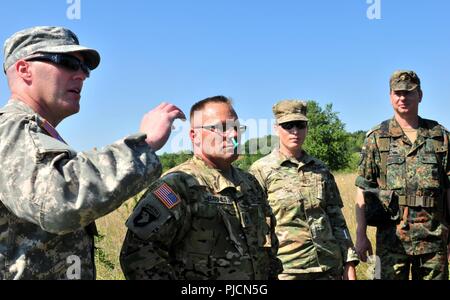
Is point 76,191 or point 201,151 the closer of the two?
point 76,191

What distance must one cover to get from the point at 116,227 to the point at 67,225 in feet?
25.0

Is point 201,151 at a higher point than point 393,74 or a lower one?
lower

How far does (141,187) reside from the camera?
1.70 metres

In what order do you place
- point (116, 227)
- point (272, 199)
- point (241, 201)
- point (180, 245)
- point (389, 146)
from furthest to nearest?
point (116, 227)
point (389, 146)
point (272, 199)
point (241, 201)
point (180, 245)

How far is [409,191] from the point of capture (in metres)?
4.69

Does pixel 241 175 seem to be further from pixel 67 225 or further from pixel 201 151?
pixel 67 225

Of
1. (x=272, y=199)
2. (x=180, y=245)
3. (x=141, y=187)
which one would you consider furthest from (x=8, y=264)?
(x=272, y=199)

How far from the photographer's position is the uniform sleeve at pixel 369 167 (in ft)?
16.0

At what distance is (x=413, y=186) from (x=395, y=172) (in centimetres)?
21

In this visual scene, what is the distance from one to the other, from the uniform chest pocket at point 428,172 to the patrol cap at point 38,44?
11.7 feet

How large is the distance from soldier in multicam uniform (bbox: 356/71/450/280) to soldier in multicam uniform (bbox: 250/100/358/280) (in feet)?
1.32

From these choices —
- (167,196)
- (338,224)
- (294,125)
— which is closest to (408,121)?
(294,125)

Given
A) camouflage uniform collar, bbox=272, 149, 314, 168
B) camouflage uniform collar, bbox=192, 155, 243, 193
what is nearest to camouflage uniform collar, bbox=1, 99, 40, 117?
camouflage uniform collar, bbox=192, 155, 243, 193

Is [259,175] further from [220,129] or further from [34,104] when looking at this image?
Answer: [34,104]
